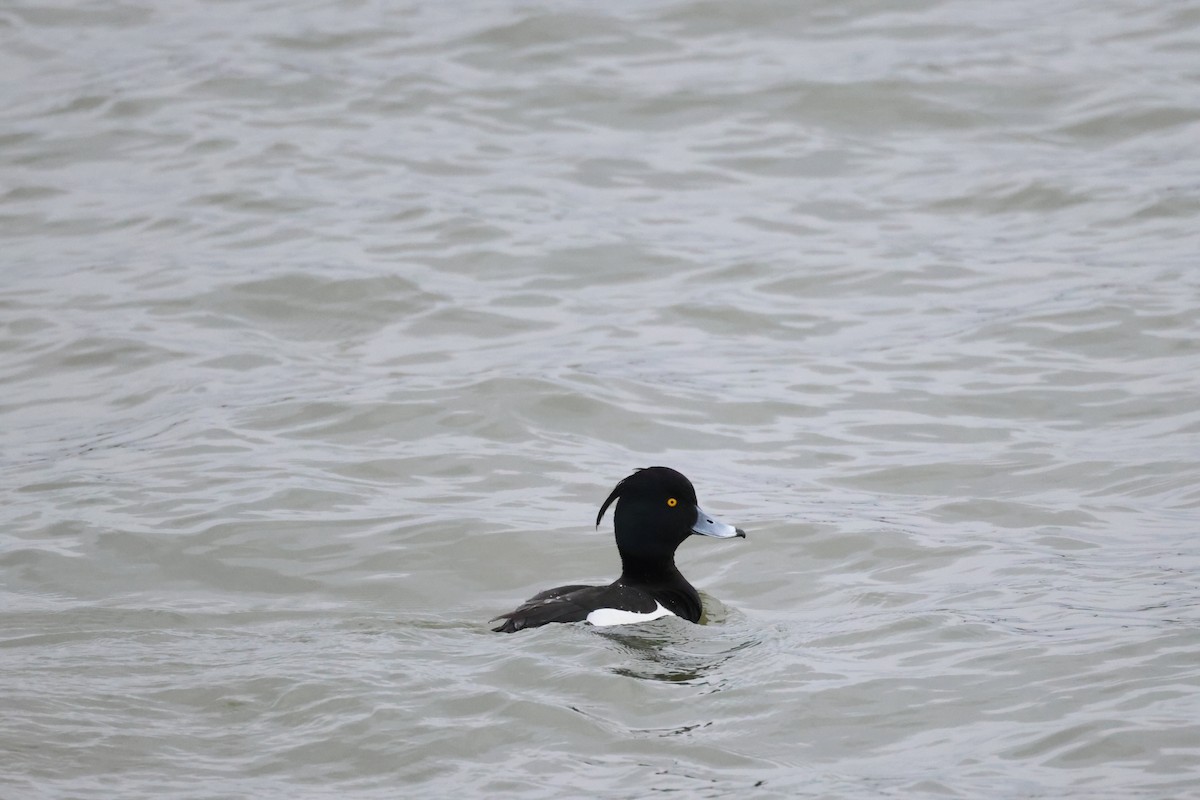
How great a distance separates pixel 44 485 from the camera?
882 cm

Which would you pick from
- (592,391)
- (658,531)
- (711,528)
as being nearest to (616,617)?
(658,531)

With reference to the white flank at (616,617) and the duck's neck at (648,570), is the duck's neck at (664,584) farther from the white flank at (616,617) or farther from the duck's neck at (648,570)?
the white flank at (616,617)

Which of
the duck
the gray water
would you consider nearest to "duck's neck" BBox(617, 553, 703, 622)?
the duck

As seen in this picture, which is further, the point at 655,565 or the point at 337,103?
the point at 337,103

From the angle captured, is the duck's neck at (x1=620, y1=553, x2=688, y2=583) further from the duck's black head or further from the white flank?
the white flank

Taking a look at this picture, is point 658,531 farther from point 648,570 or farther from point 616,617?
point 616,617

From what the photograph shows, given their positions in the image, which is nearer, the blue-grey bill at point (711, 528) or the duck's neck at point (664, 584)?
the duck's neck at point (664, 584)

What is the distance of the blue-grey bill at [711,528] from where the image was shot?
24.1ft

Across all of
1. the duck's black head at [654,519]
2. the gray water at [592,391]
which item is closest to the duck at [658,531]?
the duck's black head at [654,519]

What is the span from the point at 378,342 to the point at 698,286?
7.90 feet

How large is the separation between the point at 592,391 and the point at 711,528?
9.11ft

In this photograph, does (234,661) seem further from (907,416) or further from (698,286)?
(698,286)

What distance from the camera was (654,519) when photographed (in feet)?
24.1

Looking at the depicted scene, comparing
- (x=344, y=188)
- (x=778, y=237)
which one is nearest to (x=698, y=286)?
(x=778, y=237)
